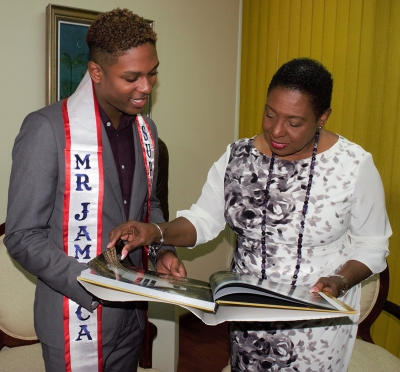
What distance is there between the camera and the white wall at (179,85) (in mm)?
2346

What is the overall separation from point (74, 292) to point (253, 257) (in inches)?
22.4

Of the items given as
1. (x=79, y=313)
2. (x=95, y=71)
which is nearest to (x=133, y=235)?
(x=79, y=313)

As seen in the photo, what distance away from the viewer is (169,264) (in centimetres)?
142

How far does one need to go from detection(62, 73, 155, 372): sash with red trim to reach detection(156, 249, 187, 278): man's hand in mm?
203

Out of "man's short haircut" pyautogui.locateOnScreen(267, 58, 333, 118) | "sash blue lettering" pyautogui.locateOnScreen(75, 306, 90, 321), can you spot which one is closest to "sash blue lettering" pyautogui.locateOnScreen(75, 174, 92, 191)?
"sash blue lettering" pyautogui.locateOnScreen(75, 306, 90, 321)

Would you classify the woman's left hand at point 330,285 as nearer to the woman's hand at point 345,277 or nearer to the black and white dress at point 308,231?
the woman's hand at point 345,277

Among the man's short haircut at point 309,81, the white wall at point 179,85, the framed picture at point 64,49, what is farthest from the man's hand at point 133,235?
the framed picture at point 64,49

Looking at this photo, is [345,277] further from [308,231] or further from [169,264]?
[169,264]

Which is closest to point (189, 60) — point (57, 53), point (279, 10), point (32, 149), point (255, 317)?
point (279, 10)

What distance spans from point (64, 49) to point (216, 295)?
1883 millimetres

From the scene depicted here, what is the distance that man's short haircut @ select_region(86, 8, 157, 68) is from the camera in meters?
1.30

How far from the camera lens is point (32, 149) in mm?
1210

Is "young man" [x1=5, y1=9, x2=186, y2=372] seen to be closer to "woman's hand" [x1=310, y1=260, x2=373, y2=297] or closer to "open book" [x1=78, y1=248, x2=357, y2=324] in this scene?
"open book" [x1=78, y1=248, x2=357, y2=324]

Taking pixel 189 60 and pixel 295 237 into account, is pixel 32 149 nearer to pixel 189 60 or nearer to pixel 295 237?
pixel 295 237
